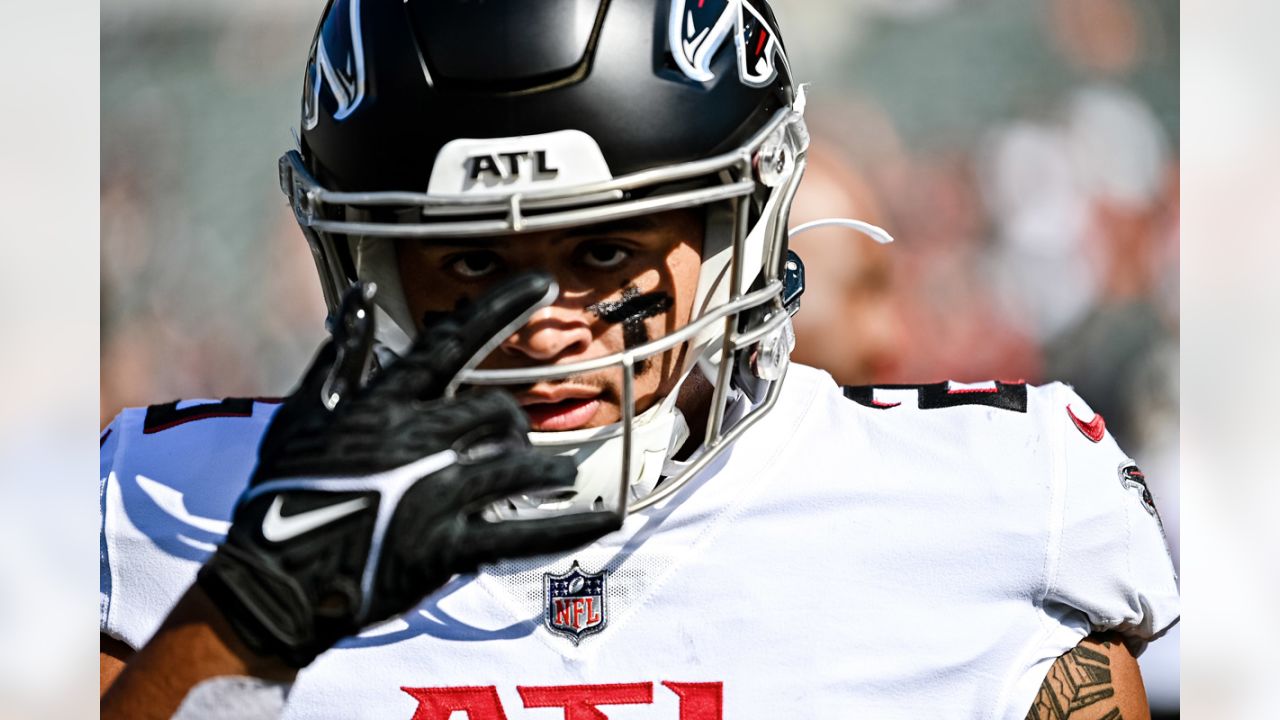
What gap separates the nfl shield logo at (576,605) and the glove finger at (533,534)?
1.49ft

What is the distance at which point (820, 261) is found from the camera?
315cm

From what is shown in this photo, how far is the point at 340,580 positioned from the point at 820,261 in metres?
2.29

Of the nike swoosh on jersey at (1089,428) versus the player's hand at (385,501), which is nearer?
the player's hand at (385,501)

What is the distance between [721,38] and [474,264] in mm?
366

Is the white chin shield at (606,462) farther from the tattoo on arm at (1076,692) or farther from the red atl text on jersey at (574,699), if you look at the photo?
the tattoo on arm at (1076,692)

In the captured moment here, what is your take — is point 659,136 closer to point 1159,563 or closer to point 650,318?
point 650,318

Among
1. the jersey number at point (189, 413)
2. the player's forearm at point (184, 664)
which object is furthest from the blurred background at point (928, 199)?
the player's forearm at point (184, 664)

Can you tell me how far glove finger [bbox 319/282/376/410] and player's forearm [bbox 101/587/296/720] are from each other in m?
0.20

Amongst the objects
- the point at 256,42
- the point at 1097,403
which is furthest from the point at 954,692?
the point at 256,42

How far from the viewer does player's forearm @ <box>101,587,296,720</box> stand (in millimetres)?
1041

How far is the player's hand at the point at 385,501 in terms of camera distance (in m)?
1.00

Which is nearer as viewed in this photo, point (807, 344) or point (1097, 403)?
point (807, 344)

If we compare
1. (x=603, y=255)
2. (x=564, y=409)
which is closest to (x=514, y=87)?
(x=603, y=255)

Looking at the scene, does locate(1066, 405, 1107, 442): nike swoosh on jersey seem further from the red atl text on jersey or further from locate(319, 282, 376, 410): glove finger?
locate(319, 282, 376, 410): glove finger
